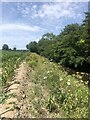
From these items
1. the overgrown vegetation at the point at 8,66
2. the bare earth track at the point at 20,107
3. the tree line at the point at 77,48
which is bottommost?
the bare earth track at the point at 20,107

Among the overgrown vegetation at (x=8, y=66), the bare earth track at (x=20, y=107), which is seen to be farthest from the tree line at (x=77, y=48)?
the bare earth track at (x=20, y=107)

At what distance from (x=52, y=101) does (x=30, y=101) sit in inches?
29.4

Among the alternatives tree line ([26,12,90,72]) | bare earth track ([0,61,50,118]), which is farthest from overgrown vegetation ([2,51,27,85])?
tree line ([26,12,90,72])

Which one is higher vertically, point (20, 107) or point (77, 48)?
point (77, 48)

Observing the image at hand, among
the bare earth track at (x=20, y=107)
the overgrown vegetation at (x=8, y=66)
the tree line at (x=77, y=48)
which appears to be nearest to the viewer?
the bare earth track at (x=20, y=107)

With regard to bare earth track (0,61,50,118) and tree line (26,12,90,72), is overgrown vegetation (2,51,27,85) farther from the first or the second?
tree line (26,12,90,72)

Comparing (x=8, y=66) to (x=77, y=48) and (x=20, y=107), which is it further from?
(x=77, y=48)

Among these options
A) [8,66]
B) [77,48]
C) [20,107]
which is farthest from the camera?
[77,48]

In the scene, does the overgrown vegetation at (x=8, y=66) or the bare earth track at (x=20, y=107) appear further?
the overgrown vegetation at (x=8, y=66)

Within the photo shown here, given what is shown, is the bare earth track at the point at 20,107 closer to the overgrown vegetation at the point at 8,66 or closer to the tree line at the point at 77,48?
the overgrown vegetation at the point at 8,66

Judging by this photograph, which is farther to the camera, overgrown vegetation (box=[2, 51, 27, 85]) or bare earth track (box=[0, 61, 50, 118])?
overgrown vegetation (box=[2, 51, 27, 85])

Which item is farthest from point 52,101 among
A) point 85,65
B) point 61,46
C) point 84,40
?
point 61,46

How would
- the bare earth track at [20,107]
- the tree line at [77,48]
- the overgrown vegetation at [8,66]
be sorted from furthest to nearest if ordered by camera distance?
the tree line at [77,48] → the overgrown vegetation at [8,66] → the bare earth track at [20,107]

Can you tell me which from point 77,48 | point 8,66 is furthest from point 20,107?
point 77,48
